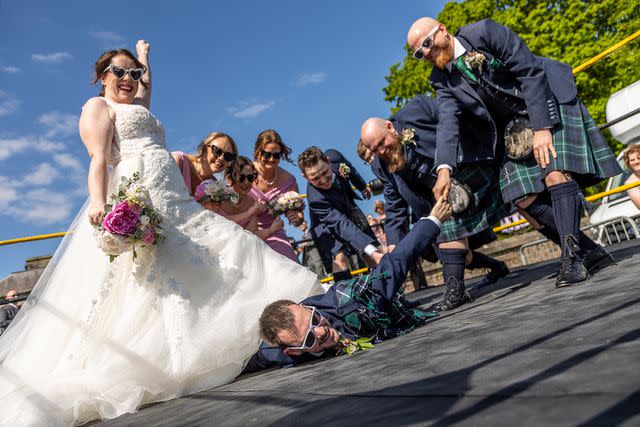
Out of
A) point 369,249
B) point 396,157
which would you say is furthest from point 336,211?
point 396,157

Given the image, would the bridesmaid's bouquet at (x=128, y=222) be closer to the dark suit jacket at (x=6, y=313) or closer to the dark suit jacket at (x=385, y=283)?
the dark suit jacket at (x=385, y=283)

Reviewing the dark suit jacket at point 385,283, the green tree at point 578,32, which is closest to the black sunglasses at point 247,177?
the dark suit jacket at point 385,283

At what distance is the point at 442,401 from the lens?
1354 millimetres

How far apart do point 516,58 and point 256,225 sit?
2.66m

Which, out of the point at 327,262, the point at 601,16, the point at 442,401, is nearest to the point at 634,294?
the point at 442,401

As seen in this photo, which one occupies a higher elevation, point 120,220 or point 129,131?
point 129,131

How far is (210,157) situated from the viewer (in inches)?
178

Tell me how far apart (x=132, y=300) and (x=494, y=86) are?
2.56 m

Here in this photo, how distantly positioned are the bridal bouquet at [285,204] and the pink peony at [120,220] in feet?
6.81

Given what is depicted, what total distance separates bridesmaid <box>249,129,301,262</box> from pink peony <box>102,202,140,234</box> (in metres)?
2.08

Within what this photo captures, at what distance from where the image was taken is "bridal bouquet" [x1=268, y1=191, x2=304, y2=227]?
5.20m

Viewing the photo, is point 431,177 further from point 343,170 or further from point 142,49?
point 142,49

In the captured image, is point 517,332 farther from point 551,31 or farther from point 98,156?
point 551,31

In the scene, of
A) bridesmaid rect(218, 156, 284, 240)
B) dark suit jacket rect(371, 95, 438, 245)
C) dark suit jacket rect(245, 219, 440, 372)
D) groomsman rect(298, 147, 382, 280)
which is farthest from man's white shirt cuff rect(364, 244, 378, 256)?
dark suit jacket rect(245, 219, 440, 372)
